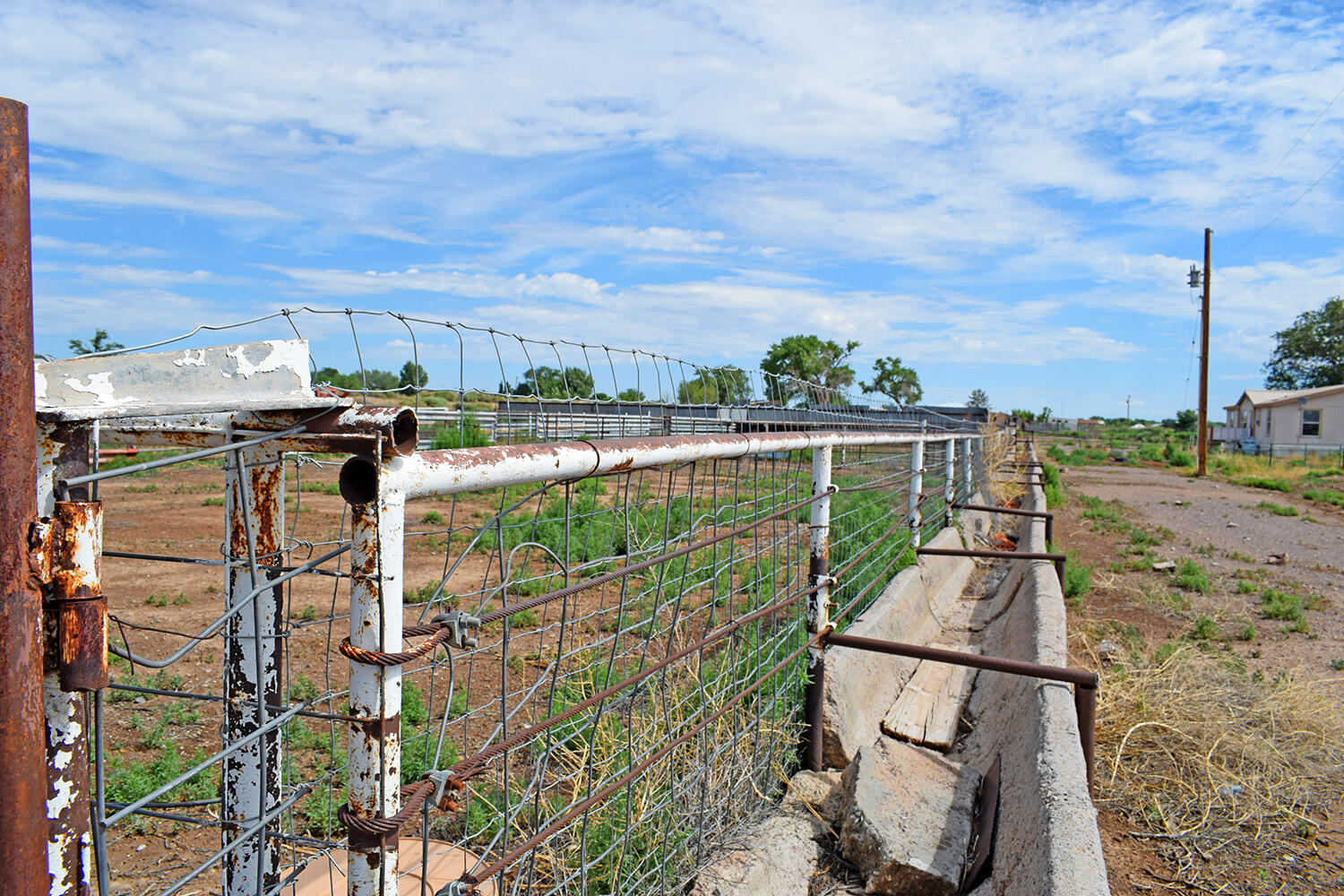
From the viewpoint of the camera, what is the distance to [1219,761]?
404 centimetres

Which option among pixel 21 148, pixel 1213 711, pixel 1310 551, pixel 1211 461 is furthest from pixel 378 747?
pixel 1211 461

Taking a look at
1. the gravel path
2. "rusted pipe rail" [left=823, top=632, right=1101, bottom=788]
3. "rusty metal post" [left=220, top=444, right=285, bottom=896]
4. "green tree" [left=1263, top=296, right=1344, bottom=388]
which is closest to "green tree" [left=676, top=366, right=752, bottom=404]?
"rusted pipe rail" [left=823, top=632, right=1101, bottom=788]

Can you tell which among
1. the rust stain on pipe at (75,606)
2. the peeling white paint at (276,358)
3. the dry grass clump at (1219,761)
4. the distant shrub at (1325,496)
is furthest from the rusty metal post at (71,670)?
the distant shrub at (1325,496)

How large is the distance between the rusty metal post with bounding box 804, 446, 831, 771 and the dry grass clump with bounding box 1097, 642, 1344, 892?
1.43 metres

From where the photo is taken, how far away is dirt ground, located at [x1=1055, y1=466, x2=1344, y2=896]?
320 centimetres

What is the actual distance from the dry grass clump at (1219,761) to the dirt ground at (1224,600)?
0.20 feet

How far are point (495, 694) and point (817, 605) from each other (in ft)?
6.72

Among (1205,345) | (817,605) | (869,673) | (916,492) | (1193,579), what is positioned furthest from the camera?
(1205,345)

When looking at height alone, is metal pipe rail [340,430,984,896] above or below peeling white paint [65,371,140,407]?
below

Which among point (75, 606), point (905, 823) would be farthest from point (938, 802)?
point (75, 606)

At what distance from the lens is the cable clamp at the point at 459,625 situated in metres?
1.37

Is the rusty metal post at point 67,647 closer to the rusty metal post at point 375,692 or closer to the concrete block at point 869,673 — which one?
the rusty metal post at point 375,692

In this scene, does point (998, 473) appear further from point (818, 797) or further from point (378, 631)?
point (378, 631)

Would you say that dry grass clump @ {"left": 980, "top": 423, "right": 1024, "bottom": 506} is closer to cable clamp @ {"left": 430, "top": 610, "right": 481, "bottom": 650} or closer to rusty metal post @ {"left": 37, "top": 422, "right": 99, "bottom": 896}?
cable clamp @ {"left": 430, "top": 610, "right": 481, "bottom": 650}
